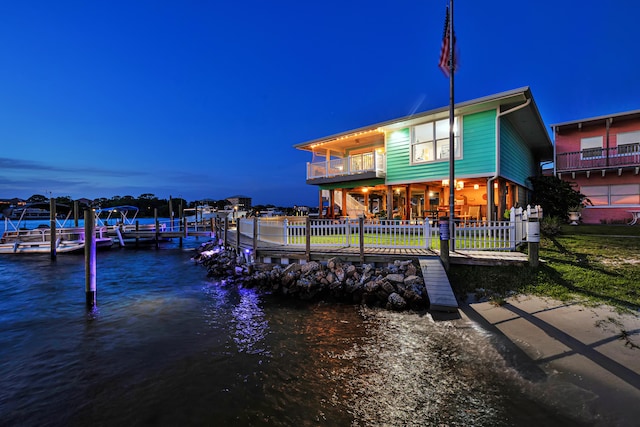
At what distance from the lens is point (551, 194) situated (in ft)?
57.7

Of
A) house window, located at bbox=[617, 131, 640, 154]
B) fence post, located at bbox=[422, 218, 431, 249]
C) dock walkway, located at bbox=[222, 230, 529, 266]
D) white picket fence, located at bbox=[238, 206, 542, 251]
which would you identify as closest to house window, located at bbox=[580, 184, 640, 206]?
house window, located at bbox=[617, 131, 640, 154]

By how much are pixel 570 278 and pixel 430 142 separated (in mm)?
8918

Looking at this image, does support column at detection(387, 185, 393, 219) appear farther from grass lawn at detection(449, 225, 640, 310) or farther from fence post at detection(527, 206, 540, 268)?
fence post at detection(527, 206, 540, 268)

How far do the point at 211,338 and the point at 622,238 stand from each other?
14.6 meters

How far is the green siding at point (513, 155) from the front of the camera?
42.5 feet

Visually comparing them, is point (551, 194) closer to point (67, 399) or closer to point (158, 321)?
point (158, 321)

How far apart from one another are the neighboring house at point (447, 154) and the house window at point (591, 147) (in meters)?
1.78

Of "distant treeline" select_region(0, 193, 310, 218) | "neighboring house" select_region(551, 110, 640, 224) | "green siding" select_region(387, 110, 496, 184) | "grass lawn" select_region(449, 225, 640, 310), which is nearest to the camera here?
"grass lawn" select_region(449, 225, 640, 310)

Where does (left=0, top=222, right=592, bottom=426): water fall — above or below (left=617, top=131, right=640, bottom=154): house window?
below

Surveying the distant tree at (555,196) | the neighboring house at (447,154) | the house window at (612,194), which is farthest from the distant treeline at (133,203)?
the house window at (612,194)

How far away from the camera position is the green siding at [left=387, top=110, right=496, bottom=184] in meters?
12.5

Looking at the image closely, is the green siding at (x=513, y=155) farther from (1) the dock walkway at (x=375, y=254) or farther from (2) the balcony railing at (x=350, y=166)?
(1) the dock walkway at (x=375, y=254)

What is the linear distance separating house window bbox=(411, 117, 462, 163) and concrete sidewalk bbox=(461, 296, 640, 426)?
363 inches

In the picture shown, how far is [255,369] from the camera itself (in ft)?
15.8
